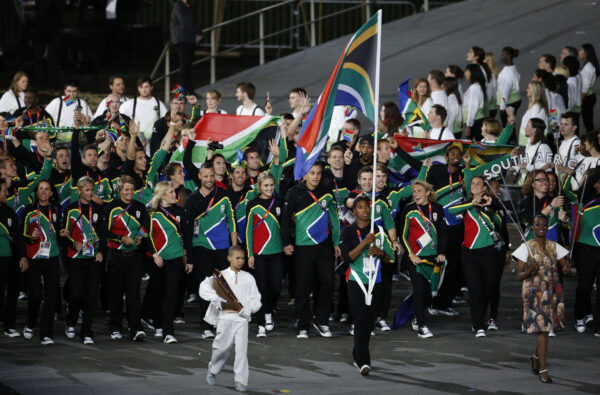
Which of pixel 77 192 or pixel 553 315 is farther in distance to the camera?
pixel 77 192

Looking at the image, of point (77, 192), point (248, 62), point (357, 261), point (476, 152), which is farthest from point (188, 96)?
point (248, 62)

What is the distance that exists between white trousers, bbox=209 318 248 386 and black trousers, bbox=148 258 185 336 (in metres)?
2.09

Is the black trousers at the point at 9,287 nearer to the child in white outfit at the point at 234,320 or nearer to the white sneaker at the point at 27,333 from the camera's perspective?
the white sneaker at the point at 27,333

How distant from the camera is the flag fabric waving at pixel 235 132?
55.3ft

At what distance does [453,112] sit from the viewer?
19.8 metres

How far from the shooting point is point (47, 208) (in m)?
14.1

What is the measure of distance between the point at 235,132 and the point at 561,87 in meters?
6.06

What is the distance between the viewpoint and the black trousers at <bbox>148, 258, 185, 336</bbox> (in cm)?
1405

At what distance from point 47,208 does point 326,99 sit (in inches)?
135

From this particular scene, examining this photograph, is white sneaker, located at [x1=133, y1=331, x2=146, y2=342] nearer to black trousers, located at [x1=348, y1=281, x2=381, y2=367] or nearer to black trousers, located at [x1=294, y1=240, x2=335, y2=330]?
black trousers, located at [x1=294, y1=240, x2=335, y2=330]

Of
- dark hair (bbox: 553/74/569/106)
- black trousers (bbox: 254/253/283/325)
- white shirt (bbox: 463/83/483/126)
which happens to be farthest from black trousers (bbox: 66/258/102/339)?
dark hair (bbox: 553/74/569/106)

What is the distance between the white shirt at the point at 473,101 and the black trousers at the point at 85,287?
811 centimetres

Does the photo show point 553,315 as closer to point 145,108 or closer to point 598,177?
point 598,177

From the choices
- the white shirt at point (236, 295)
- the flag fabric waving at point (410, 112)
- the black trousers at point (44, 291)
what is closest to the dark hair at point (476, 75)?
the flag fabric waving at point (410, 112)
